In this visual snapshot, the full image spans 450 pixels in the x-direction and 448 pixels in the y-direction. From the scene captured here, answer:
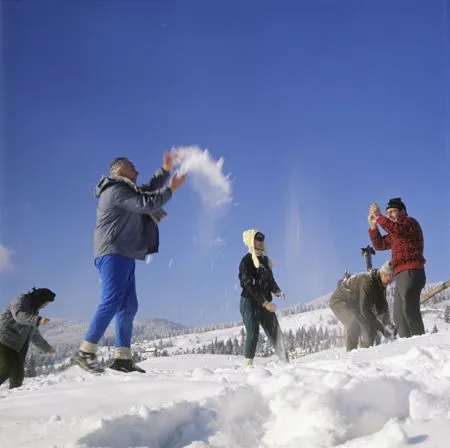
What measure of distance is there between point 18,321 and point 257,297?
3.50 meters

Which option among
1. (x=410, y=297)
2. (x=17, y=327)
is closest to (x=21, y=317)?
(x=17, y=327)

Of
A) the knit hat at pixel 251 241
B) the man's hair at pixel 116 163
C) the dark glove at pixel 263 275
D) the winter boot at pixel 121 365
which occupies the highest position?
the man's hair at pixel 116 163

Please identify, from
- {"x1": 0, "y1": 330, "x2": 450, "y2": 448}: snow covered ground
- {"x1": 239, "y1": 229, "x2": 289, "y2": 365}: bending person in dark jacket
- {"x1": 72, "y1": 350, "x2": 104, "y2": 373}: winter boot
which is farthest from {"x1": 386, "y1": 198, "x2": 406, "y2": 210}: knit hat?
{"x1": 72, "y1": 350, "x2": 104, "y2": 373}: winter boot

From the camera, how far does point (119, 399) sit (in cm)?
313

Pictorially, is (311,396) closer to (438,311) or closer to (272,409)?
(272,409)

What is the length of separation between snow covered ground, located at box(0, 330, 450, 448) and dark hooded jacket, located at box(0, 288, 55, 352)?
13.5 feet

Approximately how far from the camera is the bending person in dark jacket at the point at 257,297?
7598mm

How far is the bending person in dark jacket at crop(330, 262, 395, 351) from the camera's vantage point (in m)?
8.99

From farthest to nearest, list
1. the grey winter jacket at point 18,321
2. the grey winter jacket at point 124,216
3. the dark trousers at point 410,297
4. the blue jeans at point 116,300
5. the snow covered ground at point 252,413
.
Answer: the grey winter jacket at point 18,321 → the dark trousers at point 410,297 → the grey winter jacket at point 124,216 → the blue jeans at point 116,300 → the snow covered ground at point 252,413

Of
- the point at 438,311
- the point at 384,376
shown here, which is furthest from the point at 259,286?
the point at 438,311

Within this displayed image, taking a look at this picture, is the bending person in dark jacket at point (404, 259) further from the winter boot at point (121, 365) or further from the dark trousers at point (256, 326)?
the winter boot at point (121, 365)

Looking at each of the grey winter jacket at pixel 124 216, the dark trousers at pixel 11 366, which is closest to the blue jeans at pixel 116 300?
the grey winter jacket at pixel 124 216

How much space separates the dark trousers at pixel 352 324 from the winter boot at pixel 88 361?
5.48 metres

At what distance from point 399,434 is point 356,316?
7033 mm
